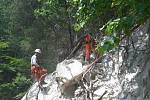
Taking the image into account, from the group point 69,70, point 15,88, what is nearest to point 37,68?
point 69,70

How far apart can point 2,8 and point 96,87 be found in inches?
720

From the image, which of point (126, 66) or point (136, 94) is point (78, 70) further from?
point (136, 94)

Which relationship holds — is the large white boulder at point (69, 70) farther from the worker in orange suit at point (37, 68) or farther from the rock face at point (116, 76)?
the worker in orange suit at point (37, 68)

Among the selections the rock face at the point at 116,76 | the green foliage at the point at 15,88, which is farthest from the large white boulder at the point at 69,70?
the green foliage at the point at 15,88

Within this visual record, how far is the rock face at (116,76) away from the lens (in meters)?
11.0

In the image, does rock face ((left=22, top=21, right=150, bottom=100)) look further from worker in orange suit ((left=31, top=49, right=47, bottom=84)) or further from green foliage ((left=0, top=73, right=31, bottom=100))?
green foliage ((left=0, top=73, right=31, bottom=100))

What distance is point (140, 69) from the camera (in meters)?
11.2

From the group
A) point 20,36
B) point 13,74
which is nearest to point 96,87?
point 13,74

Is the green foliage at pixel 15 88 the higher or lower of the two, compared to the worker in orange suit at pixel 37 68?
lower

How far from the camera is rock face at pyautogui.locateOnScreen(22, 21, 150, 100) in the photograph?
11.0m

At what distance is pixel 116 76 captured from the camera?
492 inches

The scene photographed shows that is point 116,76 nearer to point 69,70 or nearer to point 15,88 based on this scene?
point 69,70

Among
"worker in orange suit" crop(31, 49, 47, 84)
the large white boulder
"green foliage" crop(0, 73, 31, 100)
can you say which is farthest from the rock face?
"green foliage" crop(0, 73, 31, 100)

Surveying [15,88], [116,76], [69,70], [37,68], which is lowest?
[15,88]
